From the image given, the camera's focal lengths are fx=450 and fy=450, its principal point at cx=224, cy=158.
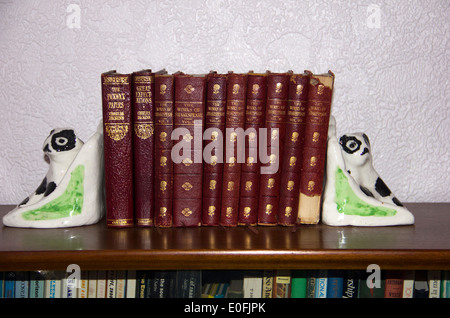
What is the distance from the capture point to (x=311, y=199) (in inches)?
31.8

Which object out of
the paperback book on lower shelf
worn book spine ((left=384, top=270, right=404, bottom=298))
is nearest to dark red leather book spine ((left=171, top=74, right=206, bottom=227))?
the paperback book on lower shelf

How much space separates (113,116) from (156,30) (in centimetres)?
28

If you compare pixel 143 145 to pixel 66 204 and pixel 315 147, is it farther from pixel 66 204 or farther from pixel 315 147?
pixel 315 147

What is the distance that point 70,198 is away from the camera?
791mm

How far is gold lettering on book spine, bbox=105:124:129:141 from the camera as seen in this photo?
76cm

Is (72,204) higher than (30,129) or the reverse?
the reverse

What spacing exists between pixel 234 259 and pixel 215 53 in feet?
1.54

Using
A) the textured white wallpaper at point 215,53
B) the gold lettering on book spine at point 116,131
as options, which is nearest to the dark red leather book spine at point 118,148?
the gold lettering on book spine at point 116,131

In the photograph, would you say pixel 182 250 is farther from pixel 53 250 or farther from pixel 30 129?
pixel 30 129

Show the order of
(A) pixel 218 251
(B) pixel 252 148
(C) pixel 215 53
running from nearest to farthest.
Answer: (A) pixel 218 251
(B) pixel 252 148
(C) pixel 215 53

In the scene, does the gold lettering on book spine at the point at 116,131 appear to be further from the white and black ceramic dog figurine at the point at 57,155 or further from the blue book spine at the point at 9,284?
the blue book spine at the point at 9,284

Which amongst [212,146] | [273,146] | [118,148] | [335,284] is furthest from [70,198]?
[335,284]

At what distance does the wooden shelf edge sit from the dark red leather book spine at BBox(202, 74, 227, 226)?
0.43ft
